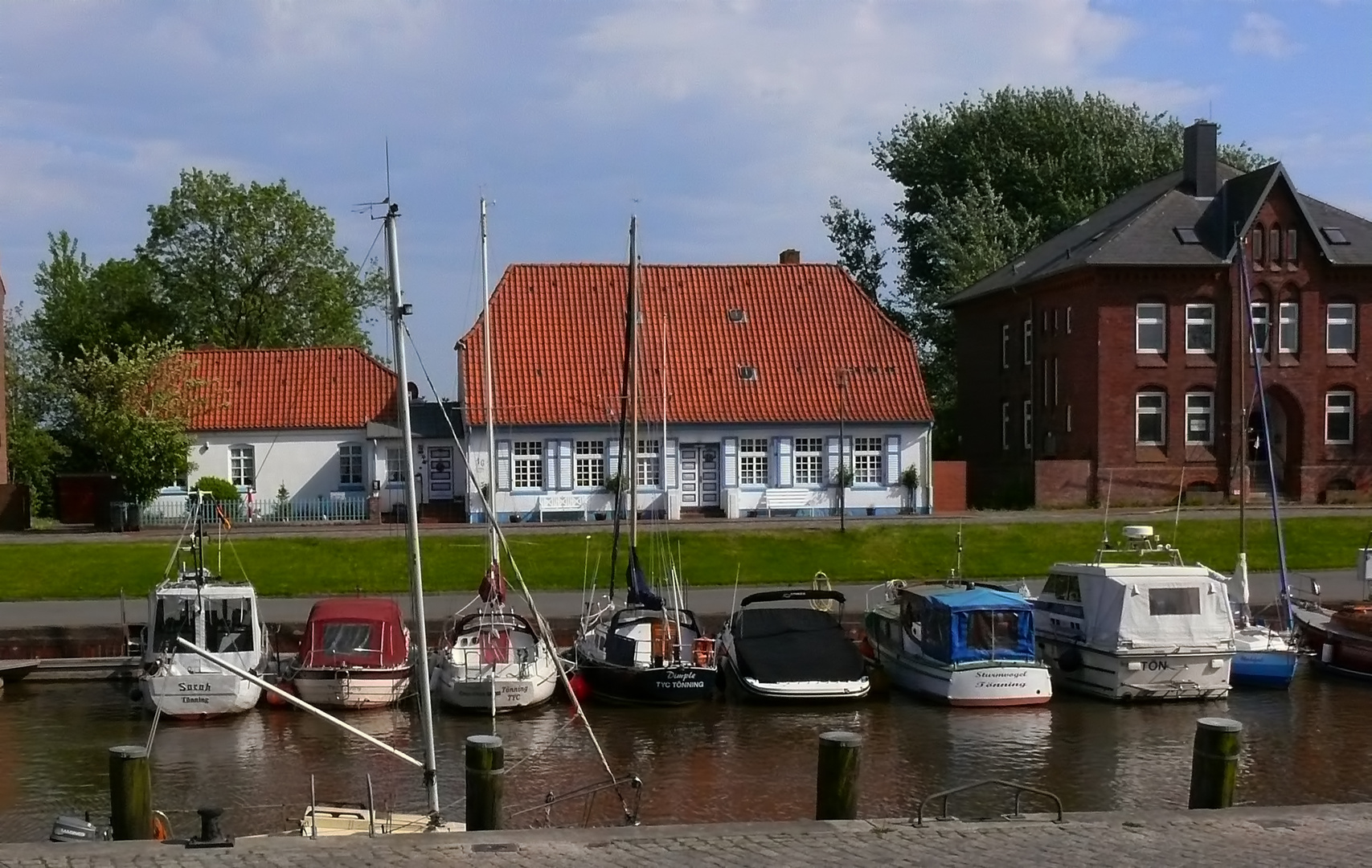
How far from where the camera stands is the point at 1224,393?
51.5 meters

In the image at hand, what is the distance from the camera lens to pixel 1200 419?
5159cm

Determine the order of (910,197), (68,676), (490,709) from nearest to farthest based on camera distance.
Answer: (490,709)
(68,676)
(910,197)

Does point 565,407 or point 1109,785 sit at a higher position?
point 565,407

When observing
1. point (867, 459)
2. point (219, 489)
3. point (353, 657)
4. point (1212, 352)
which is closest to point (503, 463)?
point (219, 489)

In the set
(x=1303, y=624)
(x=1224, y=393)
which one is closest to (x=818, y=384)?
(x=1224, y=393)

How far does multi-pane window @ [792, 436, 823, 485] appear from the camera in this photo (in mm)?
49281

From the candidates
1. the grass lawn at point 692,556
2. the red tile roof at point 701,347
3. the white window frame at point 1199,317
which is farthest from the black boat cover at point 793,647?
the white window frame at point 1199,317

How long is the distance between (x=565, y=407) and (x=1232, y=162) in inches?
1595

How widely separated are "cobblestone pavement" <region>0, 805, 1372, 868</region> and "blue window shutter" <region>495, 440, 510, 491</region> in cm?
3389

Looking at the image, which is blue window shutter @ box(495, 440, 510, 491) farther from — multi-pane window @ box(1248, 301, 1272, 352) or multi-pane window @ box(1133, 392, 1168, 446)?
multi-pane window @ box(1248, 301, 1272, 352)

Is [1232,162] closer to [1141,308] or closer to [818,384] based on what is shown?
[1141,308]

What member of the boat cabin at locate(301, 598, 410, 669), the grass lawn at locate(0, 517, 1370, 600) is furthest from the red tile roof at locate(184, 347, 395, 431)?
the boat cabin at locate(301, 598, 410, 669)

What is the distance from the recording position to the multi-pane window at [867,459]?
49.4m

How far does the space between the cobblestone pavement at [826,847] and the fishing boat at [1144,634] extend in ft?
40.4
